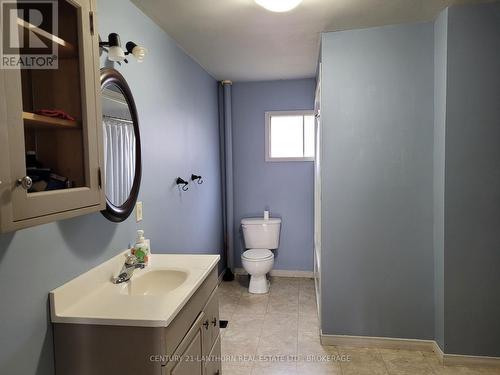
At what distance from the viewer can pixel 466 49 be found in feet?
7.09

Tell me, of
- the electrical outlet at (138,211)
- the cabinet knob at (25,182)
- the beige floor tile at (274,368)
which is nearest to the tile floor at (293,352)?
the beige floor tile at (274,368)

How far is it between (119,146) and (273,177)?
2.42m

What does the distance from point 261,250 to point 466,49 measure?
8.47ft

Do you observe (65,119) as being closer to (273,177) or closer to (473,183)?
(473,183)

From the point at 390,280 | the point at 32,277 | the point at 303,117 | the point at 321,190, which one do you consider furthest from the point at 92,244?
the point at 303,117

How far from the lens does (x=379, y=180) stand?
2.46 metres

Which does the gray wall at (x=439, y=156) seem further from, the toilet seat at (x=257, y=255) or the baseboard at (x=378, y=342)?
the toilet seat at (x=257, y=255)

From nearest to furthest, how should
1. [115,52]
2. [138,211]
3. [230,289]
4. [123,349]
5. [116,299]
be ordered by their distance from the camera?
1. [123,349]
2. [116,299]
3. [115,52]
4. [138,211]
5. [230,289]

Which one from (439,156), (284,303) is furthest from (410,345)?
(439,156)

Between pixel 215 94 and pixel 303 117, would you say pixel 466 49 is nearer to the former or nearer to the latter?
pixel 303 117

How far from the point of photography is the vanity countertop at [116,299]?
1.28 meters

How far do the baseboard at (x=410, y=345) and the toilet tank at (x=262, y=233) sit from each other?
4.65 feet

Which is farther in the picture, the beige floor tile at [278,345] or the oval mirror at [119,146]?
the beige floor tile at [278,345]

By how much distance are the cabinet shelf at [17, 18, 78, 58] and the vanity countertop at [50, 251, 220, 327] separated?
0.91 m
